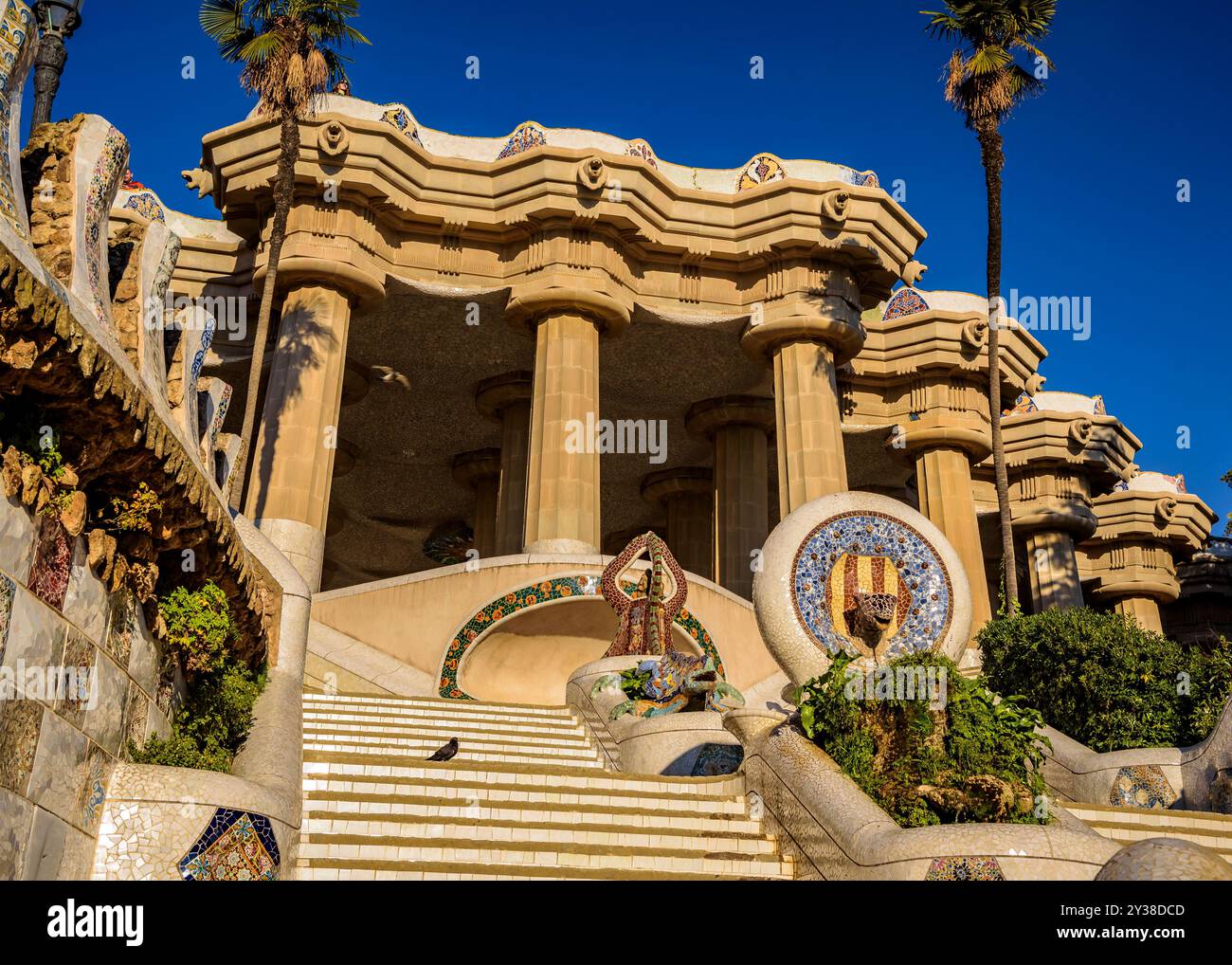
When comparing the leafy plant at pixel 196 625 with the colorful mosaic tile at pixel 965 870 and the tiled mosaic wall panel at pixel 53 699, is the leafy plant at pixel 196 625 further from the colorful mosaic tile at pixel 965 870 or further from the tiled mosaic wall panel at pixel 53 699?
the colorful mosaic tile at pixel 965 870

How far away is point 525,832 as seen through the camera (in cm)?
1005

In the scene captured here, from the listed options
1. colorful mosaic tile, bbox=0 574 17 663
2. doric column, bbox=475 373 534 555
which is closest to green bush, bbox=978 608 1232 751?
doric column, bbox=475 373 534 555

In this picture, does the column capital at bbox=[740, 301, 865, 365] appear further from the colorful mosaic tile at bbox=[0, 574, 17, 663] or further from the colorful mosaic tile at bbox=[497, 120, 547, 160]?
the colorful mosaic tile at bbox=[0, 574, 17, 663]

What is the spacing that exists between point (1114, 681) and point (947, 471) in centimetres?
1600

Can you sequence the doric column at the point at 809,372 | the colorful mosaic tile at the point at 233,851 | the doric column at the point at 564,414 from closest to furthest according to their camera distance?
the colorful mosaic tile at the point at 233,851, the doric column at the point at 564,414, the doric column at the point at 809,372

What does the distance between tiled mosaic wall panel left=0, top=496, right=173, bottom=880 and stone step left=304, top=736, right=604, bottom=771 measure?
500cm

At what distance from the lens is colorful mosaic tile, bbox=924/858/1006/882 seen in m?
7.52

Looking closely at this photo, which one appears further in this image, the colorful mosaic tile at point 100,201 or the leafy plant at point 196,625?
the leafy plant at point 196,625

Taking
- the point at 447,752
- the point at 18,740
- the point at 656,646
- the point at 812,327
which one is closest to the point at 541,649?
the point at 656,646

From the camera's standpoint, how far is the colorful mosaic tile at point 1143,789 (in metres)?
14.0

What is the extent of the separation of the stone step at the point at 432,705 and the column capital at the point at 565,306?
11.8 metres

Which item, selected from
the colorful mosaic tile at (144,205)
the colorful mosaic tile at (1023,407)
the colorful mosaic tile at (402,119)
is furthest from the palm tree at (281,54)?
the colorful mosaic tile at (1023,407)
